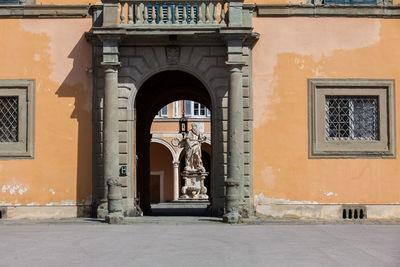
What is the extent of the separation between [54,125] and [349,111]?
7.24 meters

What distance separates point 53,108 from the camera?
16.7m

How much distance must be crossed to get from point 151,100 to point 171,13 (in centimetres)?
476

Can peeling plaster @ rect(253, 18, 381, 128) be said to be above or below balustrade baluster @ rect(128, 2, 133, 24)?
below

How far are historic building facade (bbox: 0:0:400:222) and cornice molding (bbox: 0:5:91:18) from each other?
0.02 metres

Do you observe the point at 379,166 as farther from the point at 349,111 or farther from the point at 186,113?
the point at 186,113

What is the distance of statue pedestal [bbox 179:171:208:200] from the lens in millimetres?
34156

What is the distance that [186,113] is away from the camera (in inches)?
1432

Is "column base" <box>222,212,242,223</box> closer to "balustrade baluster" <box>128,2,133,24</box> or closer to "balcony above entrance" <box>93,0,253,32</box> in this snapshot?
"balcony above entrance" <box>93,0,253,32</box>

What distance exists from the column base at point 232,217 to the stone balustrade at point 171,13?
14.6ft

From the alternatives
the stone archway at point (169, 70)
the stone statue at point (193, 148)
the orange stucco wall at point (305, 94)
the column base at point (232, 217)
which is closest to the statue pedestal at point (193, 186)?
the stone statue at point (193, 148)

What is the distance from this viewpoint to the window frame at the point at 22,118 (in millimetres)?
16594

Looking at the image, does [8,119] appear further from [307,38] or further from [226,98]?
[307,38]
